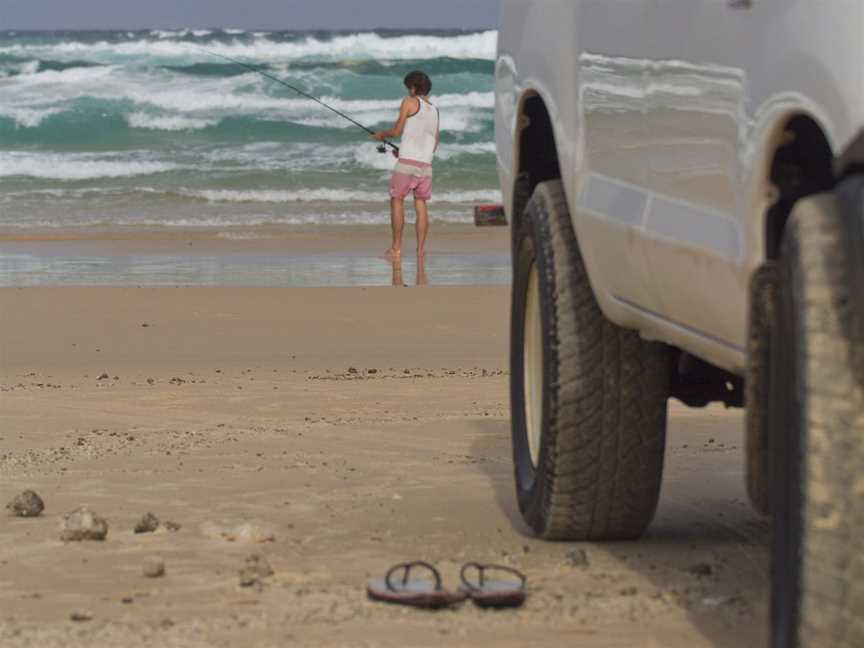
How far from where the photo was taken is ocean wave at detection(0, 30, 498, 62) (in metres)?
49.0

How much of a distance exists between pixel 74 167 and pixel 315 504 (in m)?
25.2

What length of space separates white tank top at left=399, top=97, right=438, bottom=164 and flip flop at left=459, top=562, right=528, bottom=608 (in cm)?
998

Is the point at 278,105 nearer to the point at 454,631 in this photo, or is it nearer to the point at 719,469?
the point at 719,469

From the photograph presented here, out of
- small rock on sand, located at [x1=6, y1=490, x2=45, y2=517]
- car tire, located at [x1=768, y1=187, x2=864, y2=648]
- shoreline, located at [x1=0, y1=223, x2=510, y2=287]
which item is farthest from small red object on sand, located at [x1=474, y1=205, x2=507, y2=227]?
shoreline, located at [x1=0, y1=223, x2=510, y2=287]

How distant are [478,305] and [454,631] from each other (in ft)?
28.0

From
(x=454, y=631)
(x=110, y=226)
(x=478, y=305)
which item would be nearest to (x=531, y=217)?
(x=454, y=631)

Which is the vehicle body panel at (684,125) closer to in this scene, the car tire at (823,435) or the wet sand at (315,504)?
the car tire at (823,435)

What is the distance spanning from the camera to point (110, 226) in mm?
22656

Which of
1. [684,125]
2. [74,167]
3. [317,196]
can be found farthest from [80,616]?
[74,167]

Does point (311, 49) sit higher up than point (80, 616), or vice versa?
point (80, 616)

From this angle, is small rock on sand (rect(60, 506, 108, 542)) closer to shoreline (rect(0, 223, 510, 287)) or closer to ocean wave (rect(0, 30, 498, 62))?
shoreline (rect(0, 223, 510, 287))

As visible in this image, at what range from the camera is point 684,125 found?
382cm

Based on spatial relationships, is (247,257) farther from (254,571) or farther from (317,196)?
(254,571)

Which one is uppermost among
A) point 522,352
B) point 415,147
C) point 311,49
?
point 522,352
